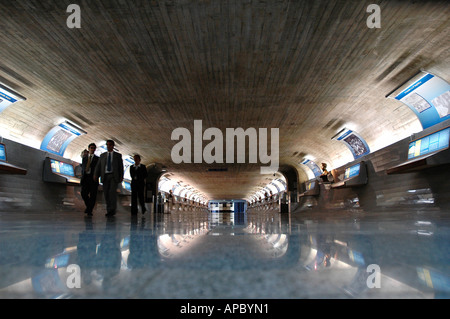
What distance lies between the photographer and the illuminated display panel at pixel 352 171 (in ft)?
55.0

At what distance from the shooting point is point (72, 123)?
572 inches

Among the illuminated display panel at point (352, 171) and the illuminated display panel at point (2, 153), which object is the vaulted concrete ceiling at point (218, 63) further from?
the illuminated display panel at point (352, 171)

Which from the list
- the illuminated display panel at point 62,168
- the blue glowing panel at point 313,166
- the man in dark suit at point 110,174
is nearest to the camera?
the man in dark suit at point 110,174

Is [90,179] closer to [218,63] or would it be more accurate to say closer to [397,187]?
[218,63]

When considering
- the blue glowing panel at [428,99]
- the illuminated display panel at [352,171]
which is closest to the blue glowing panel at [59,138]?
the blue glowing panel at [428,99]

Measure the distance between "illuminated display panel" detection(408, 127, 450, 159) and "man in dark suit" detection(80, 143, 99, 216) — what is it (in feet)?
36.4

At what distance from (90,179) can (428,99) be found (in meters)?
11.8

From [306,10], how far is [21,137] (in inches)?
511

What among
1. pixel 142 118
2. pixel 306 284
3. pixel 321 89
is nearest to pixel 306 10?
pixel 321 89

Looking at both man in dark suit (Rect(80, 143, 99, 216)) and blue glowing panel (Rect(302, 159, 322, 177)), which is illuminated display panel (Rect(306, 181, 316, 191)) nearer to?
blue glowing panel (Rect(302, 159, 322, 177))

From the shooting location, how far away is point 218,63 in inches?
367

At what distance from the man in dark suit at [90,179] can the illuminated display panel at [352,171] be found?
13446 mm
